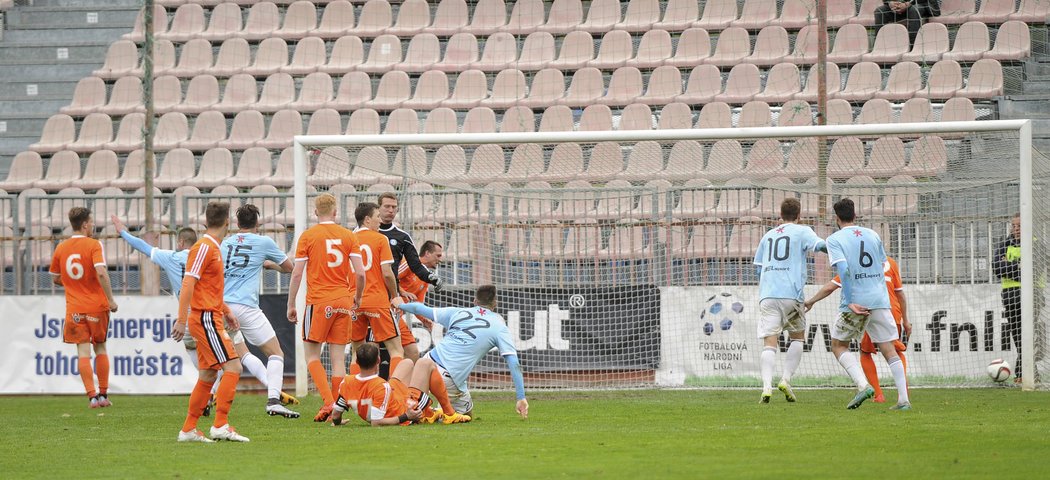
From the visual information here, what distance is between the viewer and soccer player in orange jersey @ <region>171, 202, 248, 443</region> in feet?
25.6

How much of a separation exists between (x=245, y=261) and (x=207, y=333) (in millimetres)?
2344

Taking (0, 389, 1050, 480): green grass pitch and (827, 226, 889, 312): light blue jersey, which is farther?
(827, 226, 889, 312): light blue jersey

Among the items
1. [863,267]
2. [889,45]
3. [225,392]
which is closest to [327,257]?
[225,392]

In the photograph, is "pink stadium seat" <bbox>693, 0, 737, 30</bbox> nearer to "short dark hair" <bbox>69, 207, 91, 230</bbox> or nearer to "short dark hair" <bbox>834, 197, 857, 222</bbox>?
"short dark hair" <bbox>834, 197, 857, 222</bbox>

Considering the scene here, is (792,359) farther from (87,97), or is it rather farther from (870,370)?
(87,97)

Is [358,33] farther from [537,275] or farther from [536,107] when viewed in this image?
[537,275]

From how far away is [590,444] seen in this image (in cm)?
751

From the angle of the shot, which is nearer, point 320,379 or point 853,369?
point 320,379

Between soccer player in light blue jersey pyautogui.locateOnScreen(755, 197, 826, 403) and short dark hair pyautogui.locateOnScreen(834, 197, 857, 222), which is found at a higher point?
short dark hair pyautogui.locateOnScreen(834, 197, 857, 222)

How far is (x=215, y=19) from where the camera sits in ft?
67.5

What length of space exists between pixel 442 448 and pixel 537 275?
666cm

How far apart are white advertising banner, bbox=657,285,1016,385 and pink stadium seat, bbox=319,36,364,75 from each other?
7910 millimetres

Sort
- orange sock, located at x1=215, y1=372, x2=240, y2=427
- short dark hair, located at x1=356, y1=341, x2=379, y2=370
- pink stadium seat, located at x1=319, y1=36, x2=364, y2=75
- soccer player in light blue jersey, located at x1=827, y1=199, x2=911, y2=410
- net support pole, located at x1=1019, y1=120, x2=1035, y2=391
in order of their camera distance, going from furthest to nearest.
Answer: pink stadium seat, located at x1=319, y1=36, x2=364, y2=75 → net support pole, located at x1=1019, y1=120, x2=1035, y2=391 → soccer player in light blue jersey, located at x1=827, y1=199, x2=911, y2=410 → short dark hair, located at x1=356, y1=341, x2=379, y2=370 → orange sock, located at x1=215, y1=372, x2=240, y2=427

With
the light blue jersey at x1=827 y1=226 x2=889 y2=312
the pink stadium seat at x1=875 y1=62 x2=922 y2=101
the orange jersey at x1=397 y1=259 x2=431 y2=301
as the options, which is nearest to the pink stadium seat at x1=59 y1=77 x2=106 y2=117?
the orange jersey at x1=397 y1=259 x2=431 y2=301
